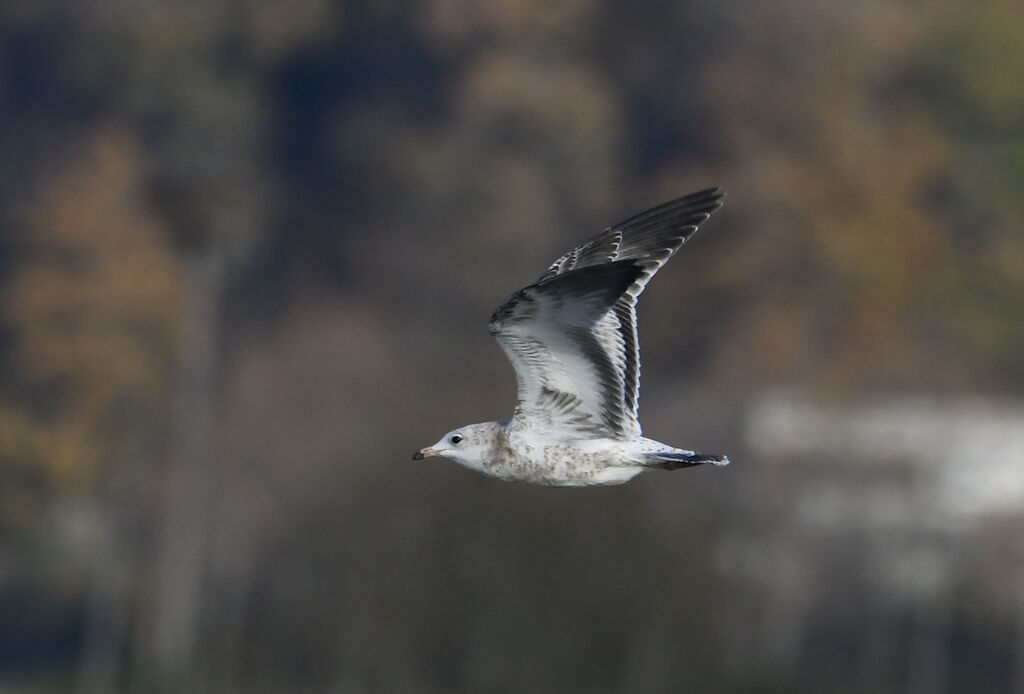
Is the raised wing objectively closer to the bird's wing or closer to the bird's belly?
the bird's wing

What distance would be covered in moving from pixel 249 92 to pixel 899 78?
715 inches

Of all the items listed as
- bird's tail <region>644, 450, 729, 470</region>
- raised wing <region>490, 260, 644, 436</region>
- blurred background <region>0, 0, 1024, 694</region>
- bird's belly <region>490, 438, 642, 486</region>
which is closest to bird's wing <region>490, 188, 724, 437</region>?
raised wing <region>490, 260, 644, 436</region>

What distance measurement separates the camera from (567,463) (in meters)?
11.0

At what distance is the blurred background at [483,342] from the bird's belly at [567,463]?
17900 millimetres

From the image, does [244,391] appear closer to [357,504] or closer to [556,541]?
[357,504]

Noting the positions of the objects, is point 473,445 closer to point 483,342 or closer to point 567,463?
point 567,463

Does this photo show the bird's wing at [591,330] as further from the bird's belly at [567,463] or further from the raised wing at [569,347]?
the bird's belly at [567,463]

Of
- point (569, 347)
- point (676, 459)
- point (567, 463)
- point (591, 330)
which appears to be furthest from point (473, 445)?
point (676, 459)

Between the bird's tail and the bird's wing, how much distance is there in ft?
1.02

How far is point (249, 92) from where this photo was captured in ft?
221

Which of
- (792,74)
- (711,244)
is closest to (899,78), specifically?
(792,74)

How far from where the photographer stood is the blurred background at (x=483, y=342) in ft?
101

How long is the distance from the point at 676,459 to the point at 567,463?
1.92 ft

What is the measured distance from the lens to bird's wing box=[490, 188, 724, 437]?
34.4ft
